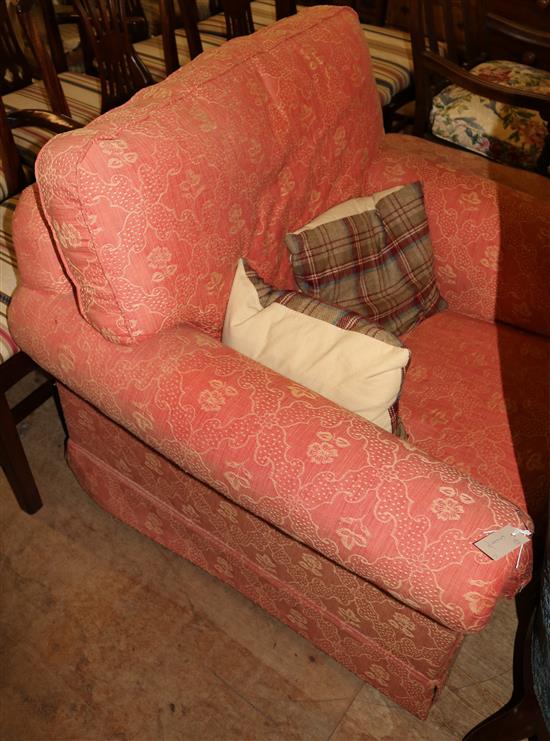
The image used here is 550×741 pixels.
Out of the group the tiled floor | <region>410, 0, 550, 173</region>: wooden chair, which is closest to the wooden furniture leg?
the tiled floor

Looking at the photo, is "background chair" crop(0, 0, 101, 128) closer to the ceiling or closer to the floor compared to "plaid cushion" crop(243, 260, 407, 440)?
closer to the ceiling

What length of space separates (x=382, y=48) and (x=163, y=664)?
2.19 meters

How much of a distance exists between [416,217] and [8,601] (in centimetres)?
123

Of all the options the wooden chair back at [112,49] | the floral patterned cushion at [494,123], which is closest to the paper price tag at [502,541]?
the floral patterned cushion at [494,123]

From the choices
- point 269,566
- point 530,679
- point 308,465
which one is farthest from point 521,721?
point 308,465

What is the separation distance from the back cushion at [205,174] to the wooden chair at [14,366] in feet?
1.22

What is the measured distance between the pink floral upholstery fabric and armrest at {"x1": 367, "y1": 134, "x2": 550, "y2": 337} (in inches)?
28.5

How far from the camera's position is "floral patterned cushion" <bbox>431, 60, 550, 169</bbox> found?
2.00 m

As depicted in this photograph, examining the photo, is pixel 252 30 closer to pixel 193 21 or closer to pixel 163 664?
pixel 193 21

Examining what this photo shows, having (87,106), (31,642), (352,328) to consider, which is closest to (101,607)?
(31,642)

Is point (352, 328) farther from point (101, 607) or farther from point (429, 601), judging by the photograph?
point (101, 607)

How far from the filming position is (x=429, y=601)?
0.82 metres

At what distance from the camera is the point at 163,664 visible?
134cm

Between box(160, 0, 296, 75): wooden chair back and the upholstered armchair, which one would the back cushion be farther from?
box(160, 0, 296, 75): wooden chair back
